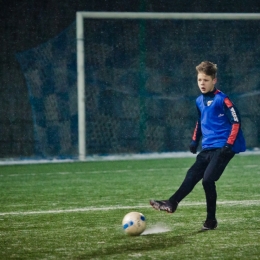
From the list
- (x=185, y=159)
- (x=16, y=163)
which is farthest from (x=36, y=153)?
(x=185, y=159)

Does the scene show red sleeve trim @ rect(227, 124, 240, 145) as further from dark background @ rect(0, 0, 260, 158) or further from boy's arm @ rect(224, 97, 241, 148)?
dark background @ rect(0, 0, 260, 158)

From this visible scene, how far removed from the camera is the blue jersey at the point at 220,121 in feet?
20.4

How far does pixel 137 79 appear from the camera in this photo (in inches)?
559

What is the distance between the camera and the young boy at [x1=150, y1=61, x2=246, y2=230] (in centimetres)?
620

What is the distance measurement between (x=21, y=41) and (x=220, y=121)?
30.7 feet

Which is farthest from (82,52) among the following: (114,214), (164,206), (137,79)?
(164,206)

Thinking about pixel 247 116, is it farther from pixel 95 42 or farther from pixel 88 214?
pixel 88 214

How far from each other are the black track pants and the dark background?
8074mm

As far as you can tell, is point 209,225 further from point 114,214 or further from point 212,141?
point 114,214

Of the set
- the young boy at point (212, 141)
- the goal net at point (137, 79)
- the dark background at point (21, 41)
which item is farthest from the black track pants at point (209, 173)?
the dark background at point (21, 41)

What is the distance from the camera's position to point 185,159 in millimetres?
13594

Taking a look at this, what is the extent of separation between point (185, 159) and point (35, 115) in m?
2.86

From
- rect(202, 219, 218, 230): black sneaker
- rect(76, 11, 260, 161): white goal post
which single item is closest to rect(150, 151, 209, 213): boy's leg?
rect(202, 219, 218, 230): black sneaker

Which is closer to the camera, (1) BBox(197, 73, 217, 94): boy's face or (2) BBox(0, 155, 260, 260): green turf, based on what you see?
(2) BBox(0, 155, 260, 260): green turf
